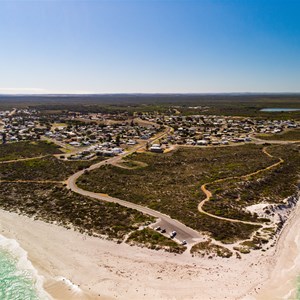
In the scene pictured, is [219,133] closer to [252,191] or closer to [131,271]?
[252,191]

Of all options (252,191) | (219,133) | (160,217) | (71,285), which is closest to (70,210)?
(160,217)

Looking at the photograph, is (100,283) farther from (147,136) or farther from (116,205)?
(147,136)

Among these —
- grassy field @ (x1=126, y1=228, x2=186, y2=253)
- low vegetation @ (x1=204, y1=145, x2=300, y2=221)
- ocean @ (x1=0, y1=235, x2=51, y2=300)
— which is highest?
low vegetation @ (x1=204, y1=145, x2=300, y2=221)

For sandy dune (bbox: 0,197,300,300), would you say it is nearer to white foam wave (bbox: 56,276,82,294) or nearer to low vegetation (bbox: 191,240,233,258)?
white foam wave (bbox: 56,276,82,294)

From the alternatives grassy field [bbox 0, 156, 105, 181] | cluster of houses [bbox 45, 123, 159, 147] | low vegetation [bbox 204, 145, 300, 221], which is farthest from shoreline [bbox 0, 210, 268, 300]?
cluster of houses [bbox 45, 123, 159, 147]

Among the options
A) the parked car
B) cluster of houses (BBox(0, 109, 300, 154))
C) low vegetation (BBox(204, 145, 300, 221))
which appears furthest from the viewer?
cluster of houses (BBox(0, 109, 300, 154))

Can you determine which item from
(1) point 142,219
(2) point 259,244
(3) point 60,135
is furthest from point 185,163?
(3) point 60,135
